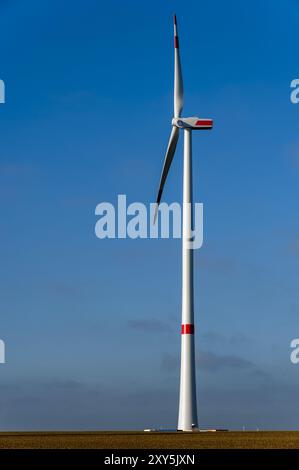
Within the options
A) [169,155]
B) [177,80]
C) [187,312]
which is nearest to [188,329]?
[187,312]

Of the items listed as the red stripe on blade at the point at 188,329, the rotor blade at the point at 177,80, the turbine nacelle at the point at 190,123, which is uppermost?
the rotor blade at the point at 177,80

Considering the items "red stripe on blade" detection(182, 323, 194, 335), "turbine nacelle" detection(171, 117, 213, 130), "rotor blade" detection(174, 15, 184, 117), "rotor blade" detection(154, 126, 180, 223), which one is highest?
"rotor blade" detection(174, 15, 184, 117)

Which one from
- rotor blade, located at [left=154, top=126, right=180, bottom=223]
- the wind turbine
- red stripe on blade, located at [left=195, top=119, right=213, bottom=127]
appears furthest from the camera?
red stripe on blade, located at [left=195, top=119, right=213, bottom=127]

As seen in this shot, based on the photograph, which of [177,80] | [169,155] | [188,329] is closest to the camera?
[188,329]

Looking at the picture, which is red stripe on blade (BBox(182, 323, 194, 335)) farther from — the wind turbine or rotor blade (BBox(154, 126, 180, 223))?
rotor blade (BBox(154, 126, 180, 223))

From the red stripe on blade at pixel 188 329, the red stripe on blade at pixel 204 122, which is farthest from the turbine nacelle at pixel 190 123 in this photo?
the red stripe on blade at pixel 188 329

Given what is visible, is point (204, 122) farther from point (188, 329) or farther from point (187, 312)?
point (188, 329)

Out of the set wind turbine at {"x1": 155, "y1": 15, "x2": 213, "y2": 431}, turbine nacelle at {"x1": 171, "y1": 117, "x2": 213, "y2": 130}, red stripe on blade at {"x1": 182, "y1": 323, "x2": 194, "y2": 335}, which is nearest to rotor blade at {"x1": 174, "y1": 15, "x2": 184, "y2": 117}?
turbine nacelle at {"x1": 171, "y1": 117, "x2": 213, "y2": 130}

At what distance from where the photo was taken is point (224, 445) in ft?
182

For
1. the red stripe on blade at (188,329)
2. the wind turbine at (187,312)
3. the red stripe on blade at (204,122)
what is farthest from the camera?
the red stripe on blade at (204,122)

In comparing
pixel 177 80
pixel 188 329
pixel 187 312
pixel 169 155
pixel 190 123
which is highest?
pixel 177 80

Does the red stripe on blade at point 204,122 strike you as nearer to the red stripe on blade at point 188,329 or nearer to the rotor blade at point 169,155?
the rotor blade at point 169,155
